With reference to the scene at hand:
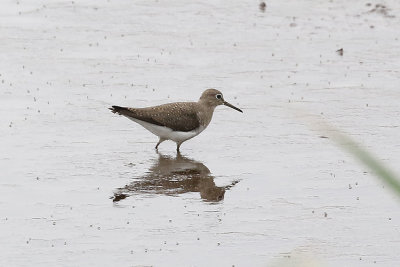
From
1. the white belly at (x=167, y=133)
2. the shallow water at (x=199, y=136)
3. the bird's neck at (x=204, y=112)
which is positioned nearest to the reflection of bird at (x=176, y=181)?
the shallow water at (x=199, y=136)

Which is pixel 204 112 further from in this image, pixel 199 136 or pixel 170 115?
pixel 199 136

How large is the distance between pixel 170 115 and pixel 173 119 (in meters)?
0.08

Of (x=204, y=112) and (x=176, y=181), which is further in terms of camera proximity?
(x=204, y=112)

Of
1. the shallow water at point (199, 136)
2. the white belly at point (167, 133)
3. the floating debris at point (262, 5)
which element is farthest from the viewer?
the floating debris at point (262, 5)

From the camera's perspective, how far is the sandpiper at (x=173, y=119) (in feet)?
42.3

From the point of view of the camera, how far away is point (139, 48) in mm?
19234

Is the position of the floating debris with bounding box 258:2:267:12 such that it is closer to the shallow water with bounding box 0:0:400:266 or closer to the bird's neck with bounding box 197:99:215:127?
the shallow water with bounding box 0:0:400:266

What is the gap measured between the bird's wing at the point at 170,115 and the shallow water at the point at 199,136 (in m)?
0.45

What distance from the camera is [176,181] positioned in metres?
11.8

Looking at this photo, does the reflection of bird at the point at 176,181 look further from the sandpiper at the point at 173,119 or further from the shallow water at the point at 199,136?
the sandpiper at the point at 173,119

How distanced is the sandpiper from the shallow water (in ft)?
1.12

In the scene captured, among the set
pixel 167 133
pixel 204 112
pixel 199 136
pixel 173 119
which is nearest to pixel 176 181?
pixel 167 133

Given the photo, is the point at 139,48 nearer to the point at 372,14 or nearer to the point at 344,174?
the point at 372,14

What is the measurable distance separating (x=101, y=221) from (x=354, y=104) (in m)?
6.98
